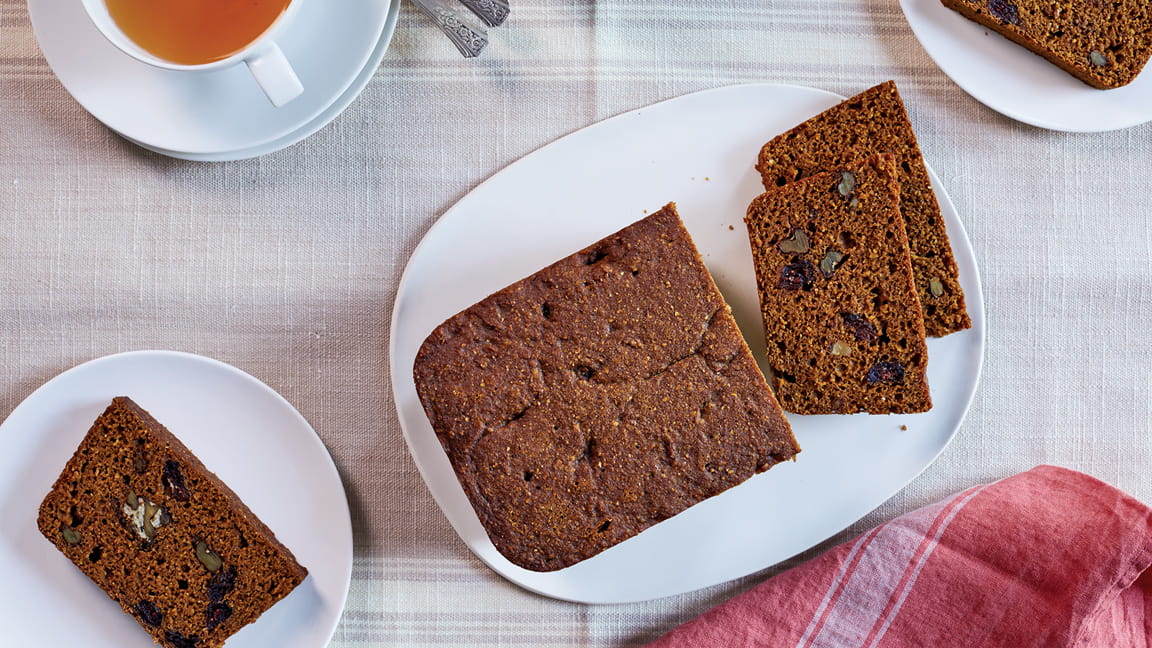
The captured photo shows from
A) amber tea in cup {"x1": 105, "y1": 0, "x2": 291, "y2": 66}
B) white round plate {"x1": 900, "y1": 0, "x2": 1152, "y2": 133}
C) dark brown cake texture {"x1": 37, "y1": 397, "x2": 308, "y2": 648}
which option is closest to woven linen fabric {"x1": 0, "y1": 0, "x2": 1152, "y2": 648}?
white round plate {"x1": 900, "y1": 0, "x2": 1152, "y2": 133}

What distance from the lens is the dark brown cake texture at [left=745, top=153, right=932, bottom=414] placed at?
6.02 ft

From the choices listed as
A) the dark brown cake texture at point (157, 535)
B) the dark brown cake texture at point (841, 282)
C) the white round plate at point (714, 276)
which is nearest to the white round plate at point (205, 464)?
the dark brown cake texture at point (157, 535)

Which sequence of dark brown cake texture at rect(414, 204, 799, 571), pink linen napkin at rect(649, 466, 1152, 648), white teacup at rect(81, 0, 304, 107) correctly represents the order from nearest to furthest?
white teacup at rect(81, 0, 304, 107), dark brown cake texture at rect(414, 204, 799, 571), pink linen napkin at rect(649, 466, 1152, 648)

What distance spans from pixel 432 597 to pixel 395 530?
0.17m

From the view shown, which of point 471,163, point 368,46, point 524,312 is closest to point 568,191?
point 471,163

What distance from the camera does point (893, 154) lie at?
1.91 metres

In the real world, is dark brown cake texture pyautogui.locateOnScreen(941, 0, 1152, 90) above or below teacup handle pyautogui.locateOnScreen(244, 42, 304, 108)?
above

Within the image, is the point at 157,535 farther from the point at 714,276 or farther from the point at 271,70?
the point at 714,276

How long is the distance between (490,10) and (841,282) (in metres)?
0.93

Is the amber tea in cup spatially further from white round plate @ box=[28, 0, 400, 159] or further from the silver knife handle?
the silver knife handle

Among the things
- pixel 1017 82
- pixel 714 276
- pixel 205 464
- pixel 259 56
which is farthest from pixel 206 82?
pixel 1017 82

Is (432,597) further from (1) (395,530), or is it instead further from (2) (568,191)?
(2) (568,191)

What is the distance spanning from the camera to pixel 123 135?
1.86 m

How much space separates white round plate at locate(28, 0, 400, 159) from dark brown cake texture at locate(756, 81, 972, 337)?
899mm
